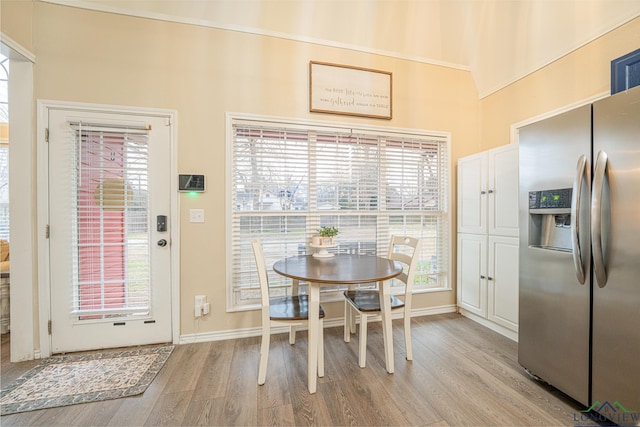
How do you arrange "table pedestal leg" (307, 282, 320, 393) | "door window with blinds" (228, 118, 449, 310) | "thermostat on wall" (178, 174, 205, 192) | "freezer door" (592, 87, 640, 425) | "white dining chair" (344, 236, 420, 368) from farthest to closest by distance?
"door window with blinds" (228, 118, 449, 310)
"thermostat on wall" (178, 174, 205, 192)
"white dining chair" (344, 236, 420, 368)
"table pedestal leg" (307, 282, 320, 393)
"freezer door" (592, 87, 640, 425)

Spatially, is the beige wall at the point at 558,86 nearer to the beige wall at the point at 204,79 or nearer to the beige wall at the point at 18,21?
the beige wall at the point at 204,79

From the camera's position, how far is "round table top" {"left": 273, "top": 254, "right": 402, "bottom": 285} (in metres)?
1.59

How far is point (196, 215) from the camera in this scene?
7.50 ft

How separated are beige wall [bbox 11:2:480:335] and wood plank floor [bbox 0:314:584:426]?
20.1 inches

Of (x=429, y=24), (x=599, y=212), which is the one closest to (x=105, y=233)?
(x=599, y=212)

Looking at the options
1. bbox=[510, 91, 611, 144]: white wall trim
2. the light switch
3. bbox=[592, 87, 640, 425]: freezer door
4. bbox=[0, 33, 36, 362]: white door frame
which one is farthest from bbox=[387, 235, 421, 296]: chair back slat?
A: bbox=[0, 33, 36, 362]: white door frame

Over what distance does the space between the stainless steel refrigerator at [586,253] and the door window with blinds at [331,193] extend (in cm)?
121

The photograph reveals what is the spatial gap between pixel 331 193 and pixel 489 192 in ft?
5.03

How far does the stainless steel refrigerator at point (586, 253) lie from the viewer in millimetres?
1235

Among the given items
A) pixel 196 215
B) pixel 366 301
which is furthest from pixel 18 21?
pixel 366 301

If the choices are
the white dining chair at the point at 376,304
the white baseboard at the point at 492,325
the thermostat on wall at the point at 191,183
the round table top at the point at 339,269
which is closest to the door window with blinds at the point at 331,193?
the thermostat on wall at the point at 191,183

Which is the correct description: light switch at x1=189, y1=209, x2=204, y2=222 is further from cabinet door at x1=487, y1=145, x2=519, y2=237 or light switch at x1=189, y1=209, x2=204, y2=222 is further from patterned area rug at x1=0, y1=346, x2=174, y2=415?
cabinet door at x1=487, y1=145, x2=519, y2=237

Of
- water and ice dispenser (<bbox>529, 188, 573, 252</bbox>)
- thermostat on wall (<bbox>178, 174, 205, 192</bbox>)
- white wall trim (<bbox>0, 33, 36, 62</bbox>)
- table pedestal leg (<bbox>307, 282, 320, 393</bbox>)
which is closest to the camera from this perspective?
water and ice dispenser (<bbox>529, 188, 573, 252</bbox>)

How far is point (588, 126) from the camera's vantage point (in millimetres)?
1400
